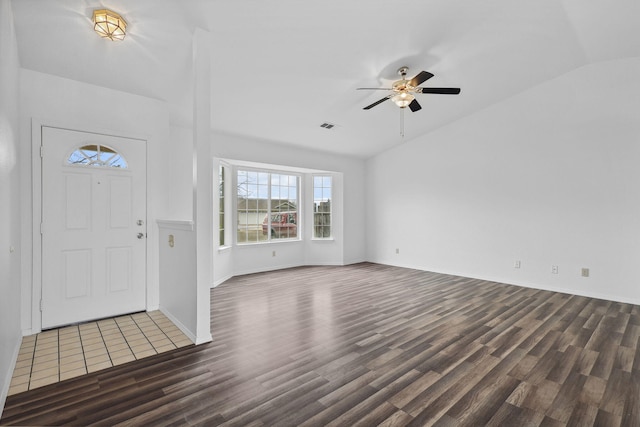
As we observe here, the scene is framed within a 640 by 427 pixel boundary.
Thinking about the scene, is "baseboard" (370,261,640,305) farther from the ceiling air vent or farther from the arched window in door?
the arched window in door

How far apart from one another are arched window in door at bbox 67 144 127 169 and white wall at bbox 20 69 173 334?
21 centimetres

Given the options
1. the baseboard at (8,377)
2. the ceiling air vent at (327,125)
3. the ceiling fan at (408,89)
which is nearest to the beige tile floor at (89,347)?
the baseboard at (8,377)

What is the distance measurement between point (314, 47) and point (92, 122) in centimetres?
264

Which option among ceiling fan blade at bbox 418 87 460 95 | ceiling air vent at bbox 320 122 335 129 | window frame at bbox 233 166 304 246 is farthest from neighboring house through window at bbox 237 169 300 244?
ceiling fan blade at bbox 418 87 460 95

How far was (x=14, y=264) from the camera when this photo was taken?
2645 millimetres

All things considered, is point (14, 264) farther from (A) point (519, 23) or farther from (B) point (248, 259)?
(A) point (519, 23)

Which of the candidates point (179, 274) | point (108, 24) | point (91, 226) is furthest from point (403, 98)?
point (91, 226)

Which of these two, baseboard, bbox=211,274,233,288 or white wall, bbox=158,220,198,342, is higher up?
white wall, bbox=158,220,198,342

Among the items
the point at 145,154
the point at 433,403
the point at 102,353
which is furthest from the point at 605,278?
the point at 145,154

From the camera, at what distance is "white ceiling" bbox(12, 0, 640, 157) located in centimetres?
272

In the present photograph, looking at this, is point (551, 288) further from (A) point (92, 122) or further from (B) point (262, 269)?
(A) point (92, 122)

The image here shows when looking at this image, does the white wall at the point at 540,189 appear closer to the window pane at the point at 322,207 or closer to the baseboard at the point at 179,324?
the window pane at the point at 322,207

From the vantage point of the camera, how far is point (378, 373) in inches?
90.4

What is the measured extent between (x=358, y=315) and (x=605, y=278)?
12.3ft
